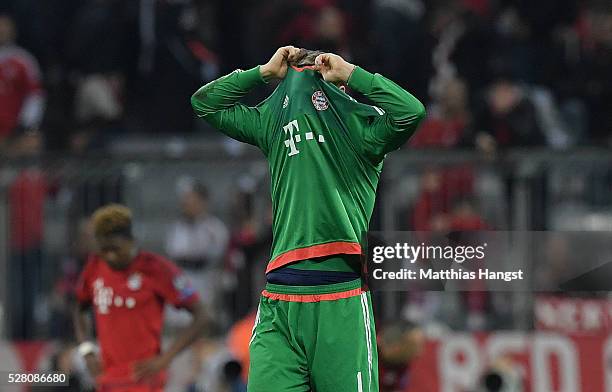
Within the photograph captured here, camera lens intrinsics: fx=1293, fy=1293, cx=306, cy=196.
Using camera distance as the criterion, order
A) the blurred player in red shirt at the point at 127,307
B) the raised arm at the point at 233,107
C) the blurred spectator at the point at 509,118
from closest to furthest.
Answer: the raised arm at the point at 233,107, the blurred player in red shirt at the point at 127,307, the blurred spectator at the point at 509,118

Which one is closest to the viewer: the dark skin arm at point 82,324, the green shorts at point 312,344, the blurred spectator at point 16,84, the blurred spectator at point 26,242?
the green shorts at point 312,344

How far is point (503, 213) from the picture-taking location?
33.7 ft

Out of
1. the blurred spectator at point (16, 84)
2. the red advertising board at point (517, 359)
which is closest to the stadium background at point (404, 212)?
the red advertising board at point (517, 359)

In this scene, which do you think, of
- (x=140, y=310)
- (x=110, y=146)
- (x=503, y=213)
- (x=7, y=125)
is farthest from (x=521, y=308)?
→ (x=7, y=125)

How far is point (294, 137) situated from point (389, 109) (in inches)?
20.1

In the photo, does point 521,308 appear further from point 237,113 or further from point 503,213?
point 237,113

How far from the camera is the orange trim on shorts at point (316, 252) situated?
239 inches

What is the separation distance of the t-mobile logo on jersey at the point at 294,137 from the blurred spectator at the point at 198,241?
172 inches

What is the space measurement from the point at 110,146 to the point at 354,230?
5965 millimetres

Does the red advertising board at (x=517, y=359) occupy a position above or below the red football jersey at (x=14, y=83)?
below

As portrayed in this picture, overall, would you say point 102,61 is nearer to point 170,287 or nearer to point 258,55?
point 258,55

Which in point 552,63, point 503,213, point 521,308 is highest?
point 552,63

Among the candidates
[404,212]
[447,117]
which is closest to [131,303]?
[404,212]

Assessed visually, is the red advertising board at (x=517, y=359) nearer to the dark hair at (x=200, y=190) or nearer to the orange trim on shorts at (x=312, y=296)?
the dark hair at (x=200, y=190)
